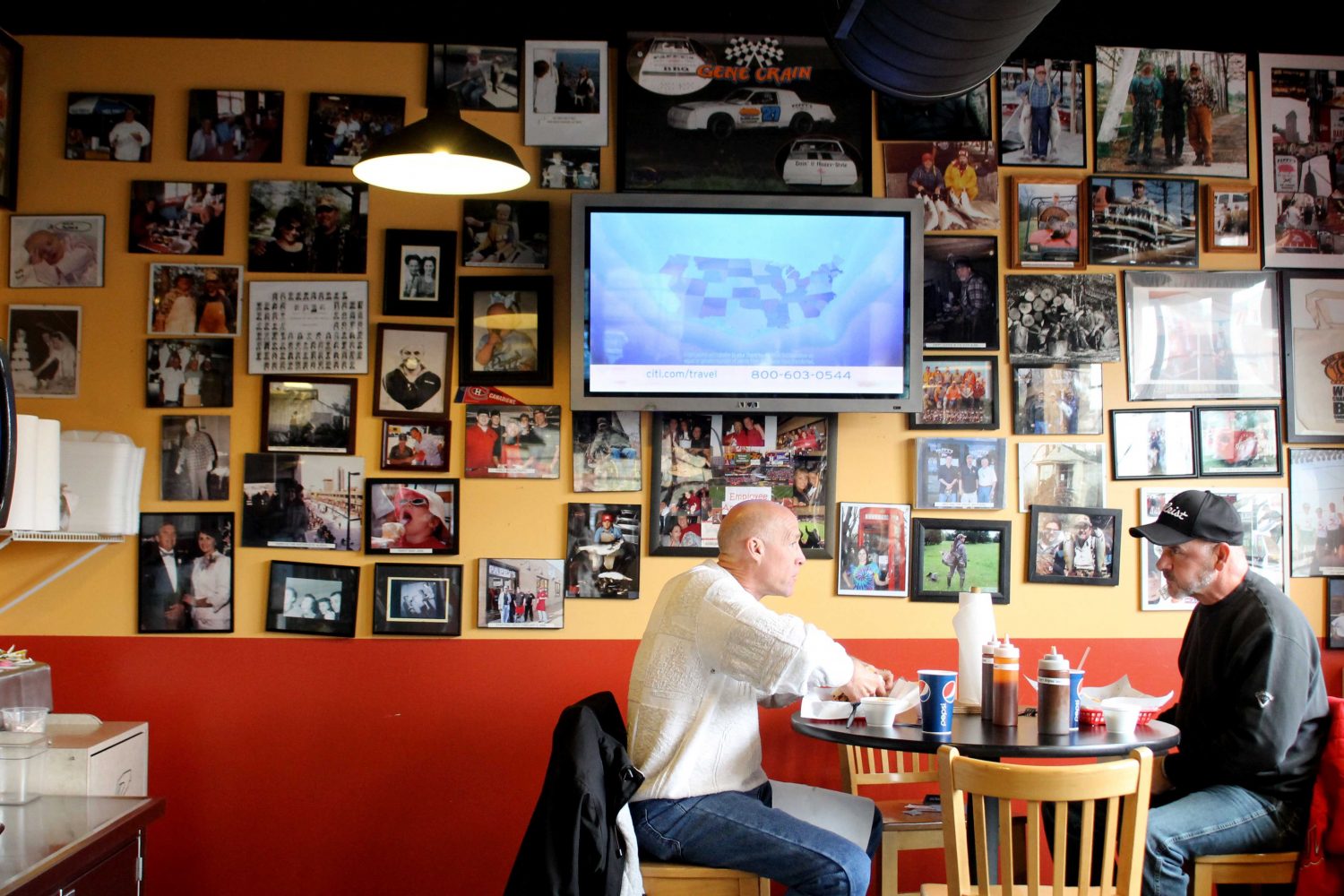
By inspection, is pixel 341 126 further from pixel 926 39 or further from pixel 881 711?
pixel 881 711

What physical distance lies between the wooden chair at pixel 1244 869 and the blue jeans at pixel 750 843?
2.79 ft

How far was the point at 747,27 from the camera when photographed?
406 cm

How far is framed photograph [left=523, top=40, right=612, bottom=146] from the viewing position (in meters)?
4.02

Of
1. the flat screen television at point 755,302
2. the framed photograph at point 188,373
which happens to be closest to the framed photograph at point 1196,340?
the flat screen television at point 755,302

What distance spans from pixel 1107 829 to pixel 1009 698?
596 mm

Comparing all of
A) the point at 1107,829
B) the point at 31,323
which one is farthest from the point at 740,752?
the point at 31,323

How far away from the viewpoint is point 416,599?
394cm

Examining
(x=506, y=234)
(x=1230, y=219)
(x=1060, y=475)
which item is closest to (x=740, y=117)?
(x=506, y=234)

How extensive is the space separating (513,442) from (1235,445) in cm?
247

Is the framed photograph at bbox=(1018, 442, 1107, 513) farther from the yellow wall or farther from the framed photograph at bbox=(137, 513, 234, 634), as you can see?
the framed photograph at bbox=(137, 513, 234, 634)

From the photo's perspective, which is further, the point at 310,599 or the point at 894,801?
the point at 310,599

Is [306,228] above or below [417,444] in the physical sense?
above

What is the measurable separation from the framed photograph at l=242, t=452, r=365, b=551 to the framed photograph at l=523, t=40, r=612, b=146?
1286 millimetres

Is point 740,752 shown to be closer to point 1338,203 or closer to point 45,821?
point 45,821
